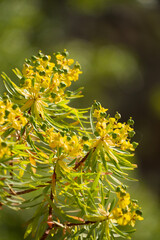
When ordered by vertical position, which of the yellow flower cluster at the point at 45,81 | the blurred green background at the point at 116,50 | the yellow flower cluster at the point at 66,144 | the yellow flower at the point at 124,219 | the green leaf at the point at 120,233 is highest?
the blurred green background at the point at 116,50

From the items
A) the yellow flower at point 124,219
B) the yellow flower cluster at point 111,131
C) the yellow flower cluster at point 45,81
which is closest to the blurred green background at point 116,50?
the yellow flower cluster at point 45,81

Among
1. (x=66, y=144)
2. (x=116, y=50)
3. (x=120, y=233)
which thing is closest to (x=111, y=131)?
(x=66, y=144)

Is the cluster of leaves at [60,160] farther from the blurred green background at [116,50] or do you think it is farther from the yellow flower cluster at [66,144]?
the blurred green background at [116,50]

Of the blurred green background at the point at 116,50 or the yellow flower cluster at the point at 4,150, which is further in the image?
the blurred green background at the point at 116,50

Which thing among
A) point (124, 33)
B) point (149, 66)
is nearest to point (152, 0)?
point (124, 33)

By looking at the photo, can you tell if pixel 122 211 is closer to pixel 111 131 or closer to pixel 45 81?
pixel 111 131

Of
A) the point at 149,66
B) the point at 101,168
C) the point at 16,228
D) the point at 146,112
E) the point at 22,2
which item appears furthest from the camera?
the point at 149,66

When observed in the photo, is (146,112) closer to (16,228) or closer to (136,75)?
(136,75)

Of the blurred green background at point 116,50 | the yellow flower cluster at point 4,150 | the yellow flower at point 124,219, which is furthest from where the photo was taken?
the blurred green background at point 116,50

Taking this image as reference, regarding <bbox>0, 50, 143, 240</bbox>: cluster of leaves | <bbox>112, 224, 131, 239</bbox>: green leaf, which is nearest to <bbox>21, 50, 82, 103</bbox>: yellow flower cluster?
<bbox>0, 50, 143, 240</bbox>: cluster of leaves
